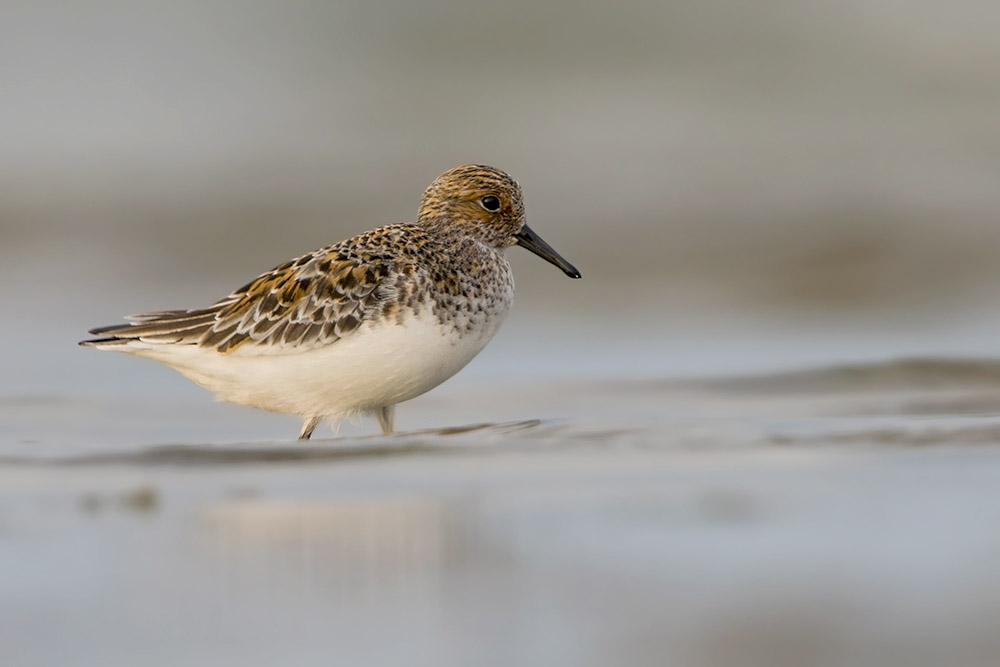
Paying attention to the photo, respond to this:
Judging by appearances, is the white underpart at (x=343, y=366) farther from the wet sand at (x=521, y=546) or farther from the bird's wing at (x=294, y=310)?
the wet sand at (x=521, y=546)

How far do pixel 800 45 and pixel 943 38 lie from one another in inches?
48.3

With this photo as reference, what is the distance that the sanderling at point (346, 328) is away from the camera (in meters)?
5.68

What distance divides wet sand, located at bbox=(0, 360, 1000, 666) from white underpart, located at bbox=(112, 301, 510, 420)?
203 millimetres

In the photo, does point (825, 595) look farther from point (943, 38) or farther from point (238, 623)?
point (943, 38)

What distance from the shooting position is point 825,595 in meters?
3.66

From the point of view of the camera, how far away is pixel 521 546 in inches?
163

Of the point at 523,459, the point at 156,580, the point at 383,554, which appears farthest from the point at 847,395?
the point at 156,580

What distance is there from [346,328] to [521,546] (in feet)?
5.95

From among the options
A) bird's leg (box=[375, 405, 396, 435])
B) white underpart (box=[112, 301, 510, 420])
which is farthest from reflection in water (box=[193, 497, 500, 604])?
bird's leg (box=[375, 405, 396, 435])

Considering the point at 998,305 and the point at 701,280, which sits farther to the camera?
the point at 701,280

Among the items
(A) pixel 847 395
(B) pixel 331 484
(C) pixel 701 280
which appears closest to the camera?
(B) pixel 331 484

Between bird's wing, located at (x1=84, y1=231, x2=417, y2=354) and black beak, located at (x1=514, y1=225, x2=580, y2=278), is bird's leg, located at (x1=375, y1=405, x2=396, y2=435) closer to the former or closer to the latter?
bird's wing, located at (x1=84, y1=231, x2=417, y2=354)

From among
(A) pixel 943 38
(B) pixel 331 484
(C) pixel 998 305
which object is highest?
(A) pixel 943 38

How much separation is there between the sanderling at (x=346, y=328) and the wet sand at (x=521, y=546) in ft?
0.84
